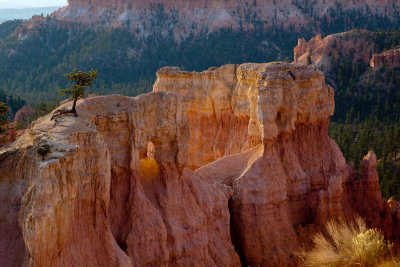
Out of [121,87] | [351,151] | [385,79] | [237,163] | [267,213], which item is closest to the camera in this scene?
[267,213]

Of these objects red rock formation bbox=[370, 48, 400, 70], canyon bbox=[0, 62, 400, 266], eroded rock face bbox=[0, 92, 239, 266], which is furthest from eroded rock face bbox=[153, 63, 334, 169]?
red rock formation bbox=[370, 48, 400, 70]

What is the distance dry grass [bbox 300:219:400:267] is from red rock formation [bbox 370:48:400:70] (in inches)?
2673

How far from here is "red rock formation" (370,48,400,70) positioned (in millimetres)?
78062

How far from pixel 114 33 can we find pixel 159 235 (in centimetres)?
10846

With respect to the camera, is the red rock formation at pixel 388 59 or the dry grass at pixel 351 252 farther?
the red rock formation at pixel 388 59

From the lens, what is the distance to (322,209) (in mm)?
18859

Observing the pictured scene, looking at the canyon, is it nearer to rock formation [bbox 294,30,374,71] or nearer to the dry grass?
the dry grass

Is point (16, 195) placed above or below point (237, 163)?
above

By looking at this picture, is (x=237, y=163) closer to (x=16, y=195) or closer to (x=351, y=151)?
(x=16, y=195)

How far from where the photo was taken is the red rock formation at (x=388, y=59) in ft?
256

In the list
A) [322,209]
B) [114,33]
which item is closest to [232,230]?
[322,209]

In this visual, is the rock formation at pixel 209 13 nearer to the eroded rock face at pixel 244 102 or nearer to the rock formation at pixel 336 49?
the rock formation at pixel 336 49

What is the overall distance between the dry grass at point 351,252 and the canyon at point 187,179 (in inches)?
62.8

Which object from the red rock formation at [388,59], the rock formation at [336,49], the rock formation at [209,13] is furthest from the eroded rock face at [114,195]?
the rock formation at [209,13]
